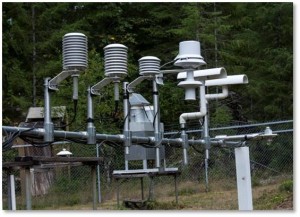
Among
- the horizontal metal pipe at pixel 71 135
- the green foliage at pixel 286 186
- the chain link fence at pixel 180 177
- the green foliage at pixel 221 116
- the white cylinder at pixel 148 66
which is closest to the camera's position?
the horizontal metal pipe at pixel 71 135

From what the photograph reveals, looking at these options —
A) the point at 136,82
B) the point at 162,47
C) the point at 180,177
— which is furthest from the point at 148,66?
the point at 162,47

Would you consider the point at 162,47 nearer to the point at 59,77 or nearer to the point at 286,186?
the point at 286,186

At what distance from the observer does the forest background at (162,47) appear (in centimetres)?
1107

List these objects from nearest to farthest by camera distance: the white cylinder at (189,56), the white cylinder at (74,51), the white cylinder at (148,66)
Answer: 1. the white cylinder at (74,51)
2. the white cylinder at (189,56)
3. the white cylinder at (148,66)

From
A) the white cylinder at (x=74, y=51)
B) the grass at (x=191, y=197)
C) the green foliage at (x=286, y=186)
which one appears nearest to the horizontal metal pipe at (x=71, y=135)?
the white cylinder at (x=74, y=51)

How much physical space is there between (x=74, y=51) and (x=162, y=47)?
35.3ft

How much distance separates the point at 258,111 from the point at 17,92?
5.39 metres

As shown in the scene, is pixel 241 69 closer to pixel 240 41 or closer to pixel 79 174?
pixel 240 41

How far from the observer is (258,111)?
11.8 m

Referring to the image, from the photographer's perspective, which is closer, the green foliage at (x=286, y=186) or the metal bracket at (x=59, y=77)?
the metal bracket at (x=59, y=77)

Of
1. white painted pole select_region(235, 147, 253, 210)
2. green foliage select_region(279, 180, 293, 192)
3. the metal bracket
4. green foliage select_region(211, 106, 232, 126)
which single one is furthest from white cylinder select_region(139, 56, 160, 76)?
green foliage select_region(211, 106, 232, 126)

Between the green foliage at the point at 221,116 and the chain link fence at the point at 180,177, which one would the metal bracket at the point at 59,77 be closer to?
the chain link fence at the point at 180,177

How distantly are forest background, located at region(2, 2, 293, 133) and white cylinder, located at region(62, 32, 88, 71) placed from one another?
21.2 ft

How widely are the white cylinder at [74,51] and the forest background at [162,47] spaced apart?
6.46 metres
